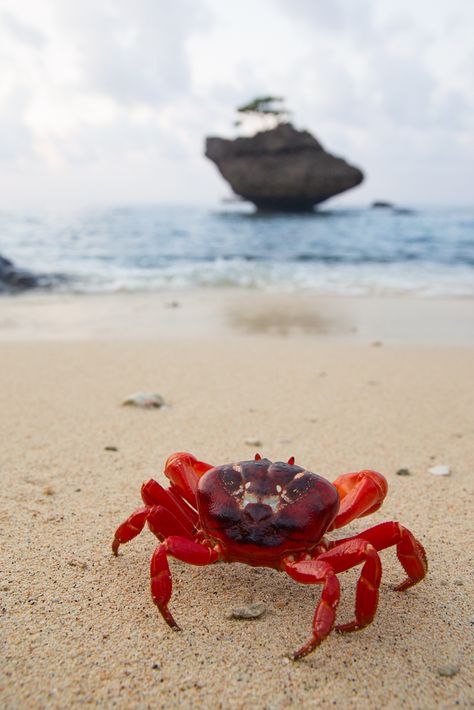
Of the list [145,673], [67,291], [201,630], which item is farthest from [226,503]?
[67,291]

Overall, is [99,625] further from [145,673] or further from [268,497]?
[268,497]

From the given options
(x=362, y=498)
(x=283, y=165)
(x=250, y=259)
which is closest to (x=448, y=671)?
(x=362, y=498)

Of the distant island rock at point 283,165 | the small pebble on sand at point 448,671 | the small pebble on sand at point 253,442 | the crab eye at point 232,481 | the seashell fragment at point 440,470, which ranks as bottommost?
the small pebble on sand at point 253,442

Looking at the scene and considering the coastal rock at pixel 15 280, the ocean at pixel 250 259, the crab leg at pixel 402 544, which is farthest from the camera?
the ocean at pixel 250 259

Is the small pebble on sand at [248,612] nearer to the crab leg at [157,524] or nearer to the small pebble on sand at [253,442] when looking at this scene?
the crab leg at [157,524]

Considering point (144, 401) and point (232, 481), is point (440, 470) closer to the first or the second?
point (232, 481)

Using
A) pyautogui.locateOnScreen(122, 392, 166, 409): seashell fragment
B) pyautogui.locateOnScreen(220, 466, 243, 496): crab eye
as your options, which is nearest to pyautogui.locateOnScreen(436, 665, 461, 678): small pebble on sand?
pyautogui.locateOnScreen(220, 466, 243, 496): crab eye

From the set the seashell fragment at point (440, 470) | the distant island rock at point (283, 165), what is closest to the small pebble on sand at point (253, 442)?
the seashell fragment at point (440, 470)
